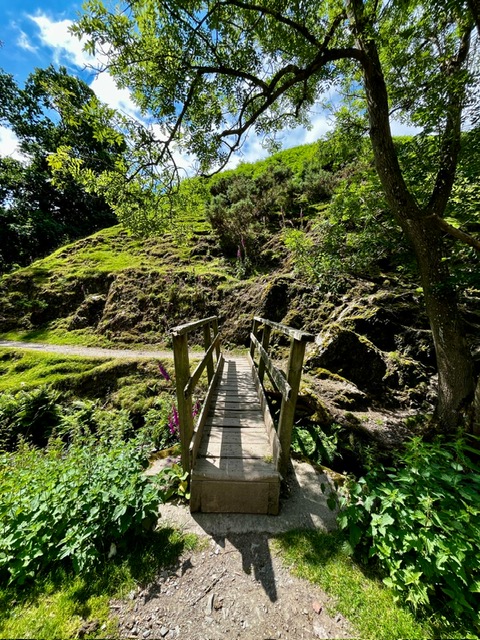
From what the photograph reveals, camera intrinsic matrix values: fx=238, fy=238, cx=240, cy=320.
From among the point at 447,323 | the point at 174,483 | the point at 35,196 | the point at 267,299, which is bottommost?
the point at 174,483

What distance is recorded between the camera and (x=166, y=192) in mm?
5672

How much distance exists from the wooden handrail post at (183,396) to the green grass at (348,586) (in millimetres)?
1225

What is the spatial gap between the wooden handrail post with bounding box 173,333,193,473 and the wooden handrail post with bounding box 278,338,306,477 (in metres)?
1.02

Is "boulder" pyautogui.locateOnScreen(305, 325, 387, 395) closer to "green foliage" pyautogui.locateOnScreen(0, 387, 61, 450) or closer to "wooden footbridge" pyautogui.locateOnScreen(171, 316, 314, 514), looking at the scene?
"wooden footbridge" pyautogui.locateOnScreen(171, 316, 314, 514)

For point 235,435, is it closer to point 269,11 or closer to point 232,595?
point 232,595

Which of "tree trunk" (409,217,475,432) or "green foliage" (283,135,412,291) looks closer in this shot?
"tree trunk" (409,217,475,432)

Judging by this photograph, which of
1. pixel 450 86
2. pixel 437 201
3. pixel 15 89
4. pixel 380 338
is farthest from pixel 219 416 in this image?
pixel 15 89

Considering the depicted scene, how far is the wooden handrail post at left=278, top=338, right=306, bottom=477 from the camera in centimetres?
253

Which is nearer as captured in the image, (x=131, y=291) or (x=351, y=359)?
(x=351, y=359)

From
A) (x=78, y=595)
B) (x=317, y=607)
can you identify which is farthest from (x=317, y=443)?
(x=78, y=595)

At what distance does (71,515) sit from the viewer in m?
2.03

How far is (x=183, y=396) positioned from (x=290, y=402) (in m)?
1.13

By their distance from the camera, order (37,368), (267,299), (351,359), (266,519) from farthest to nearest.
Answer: (267,299), (37,368), (351,359), (266,519)

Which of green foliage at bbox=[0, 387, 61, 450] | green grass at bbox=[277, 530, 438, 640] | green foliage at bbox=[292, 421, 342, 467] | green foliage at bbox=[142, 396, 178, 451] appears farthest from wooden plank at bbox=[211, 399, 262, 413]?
green foliage at bbox=[0, 387, 61, 450]
